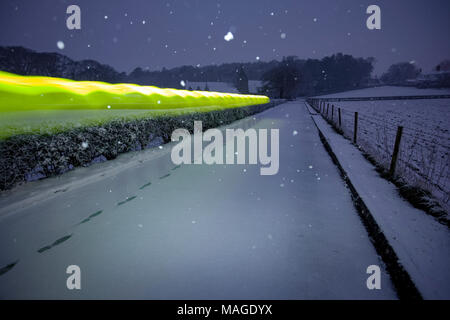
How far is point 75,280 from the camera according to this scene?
2.61 m

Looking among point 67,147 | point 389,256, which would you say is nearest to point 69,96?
point 67,147

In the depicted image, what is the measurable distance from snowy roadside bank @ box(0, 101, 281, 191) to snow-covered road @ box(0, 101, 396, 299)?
363 mm

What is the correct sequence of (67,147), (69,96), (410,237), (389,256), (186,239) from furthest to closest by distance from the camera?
(69,96), (67,147), (186,239), (410,237), (389,256)

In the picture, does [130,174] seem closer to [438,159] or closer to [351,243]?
[351,243]

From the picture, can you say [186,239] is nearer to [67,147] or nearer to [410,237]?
[410,237]

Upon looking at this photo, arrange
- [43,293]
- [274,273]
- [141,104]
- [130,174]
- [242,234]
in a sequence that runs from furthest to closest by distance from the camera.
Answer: [141,104]
[130,174]
[242,234]
[274,273]
[43,293]

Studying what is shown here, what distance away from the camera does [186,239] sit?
3334 millimetres

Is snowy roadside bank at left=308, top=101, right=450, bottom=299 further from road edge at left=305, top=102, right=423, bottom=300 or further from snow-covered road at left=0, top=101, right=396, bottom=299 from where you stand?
snow-covered road at left=0, top=101, right=396, bottom=299

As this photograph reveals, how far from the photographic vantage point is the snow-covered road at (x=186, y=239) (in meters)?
2.50

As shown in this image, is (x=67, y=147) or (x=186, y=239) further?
(x=67, y=147)

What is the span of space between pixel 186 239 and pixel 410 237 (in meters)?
2.76

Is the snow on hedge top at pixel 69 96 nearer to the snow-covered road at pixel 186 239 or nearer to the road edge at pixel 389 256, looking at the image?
the snow-covered road at pixel 186 239
